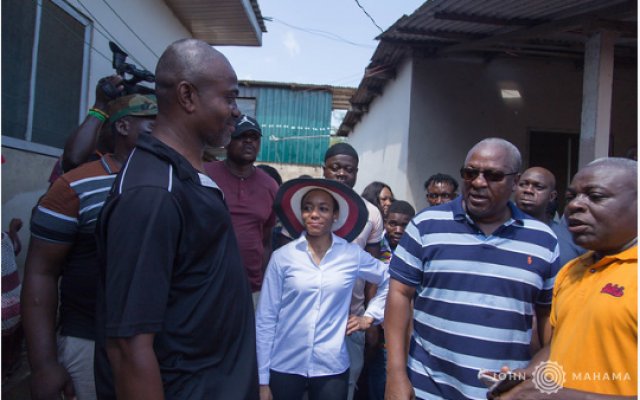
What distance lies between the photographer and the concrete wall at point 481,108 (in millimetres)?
7945

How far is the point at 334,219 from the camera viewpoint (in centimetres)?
341

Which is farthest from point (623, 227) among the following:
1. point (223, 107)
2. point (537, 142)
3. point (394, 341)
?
point (537, 142)

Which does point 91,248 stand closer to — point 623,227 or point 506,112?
point 623,227

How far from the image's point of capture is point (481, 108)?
8.11 metres

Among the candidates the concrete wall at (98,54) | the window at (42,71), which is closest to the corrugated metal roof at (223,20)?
the concrete wall at (98,54)

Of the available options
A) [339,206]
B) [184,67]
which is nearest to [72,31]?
[339,206]

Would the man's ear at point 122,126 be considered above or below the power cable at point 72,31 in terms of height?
below

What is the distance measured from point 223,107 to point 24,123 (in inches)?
137

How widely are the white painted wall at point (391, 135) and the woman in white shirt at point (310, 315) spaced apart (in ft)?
16.3

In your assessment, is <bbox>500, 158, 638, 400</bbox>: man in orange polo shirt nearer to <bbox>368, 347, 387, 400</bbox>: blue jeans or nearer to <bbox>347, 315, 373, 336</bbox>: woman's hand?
<bbox>347, 315, 373, 336</bbox>: woman's hand

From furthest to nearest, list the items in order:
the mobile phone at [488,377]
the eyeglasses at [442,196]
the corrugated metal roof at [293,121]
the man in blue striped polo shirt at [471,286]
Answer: the corrugated metal roof at [293,121], the eyeglasses at [442,196], the man in blue striped polo shirt at [471,286], the mobile phone at [488,377]

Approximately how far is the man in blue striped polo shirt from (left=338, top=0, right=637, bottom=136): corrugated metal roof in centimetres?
379

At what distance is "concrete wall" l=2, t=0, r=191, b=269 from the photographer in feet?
13.5

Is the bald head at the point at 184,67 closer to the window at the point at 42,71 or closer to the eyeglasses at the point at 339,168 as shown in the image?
the eyeglasses at the point at 339,168
